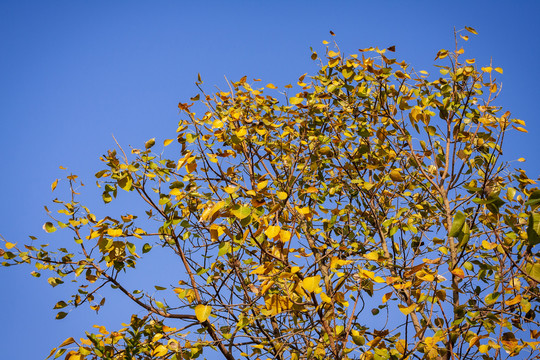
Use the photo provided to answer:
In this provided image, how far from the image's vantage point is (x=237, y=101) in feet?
10.5

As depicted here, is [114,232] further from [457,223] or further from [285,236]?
[457,223]

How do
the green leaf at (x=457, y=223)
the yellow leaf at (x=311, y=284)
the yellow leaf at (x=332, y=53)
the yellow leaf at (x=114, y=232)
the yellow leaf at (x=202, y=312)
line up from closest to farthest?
the green leaf at (x=457, y=223)
the yellow leaf at (x=311, y=284)
the yellow leaf at (x=202, y=312)
the yellow leaf at (x=114, y=232)
the yellow leaf at (x=332, y=53)

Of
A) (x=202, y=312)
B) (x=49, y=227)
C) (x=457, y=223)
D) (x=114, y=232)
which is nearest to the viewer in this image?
(x=457, y=223)

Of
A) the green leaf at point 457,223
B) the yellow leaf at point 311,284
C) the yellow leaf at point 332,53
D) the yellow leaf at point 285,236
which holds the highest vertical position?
the yellow leaf at point 332,53

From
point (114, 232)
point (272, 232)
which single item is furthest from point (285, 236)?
point (114, 232)

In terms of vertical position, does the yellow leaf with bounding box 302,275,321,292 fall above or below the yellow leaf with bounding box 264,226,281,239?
below

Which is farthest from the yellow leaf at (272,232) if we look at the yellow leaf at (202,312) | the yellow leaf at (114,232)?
the yellow leaf at (114,232)

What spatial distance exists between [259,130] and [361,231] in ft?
4.08

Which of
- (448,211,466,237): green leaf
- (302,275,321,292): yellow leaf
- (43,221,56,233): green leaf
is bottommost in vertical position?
(448,211,466,237): green leaf

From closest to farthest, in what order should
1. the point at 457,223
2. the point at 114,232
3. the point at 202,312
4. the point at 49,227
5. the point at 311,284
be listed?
1. the point at 457,223
2. the point at 311,284
3. the point at 202,312
4. the point at 114,232
5. the point at 49,227

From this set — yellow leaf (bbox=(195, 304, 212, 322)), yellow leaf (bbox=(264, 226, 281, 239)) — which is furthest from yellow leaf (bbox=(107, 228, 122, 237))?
yellow leaf (bbox=(264, 226, 281, 239))

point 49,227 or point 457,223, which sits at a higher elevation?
point 49,227

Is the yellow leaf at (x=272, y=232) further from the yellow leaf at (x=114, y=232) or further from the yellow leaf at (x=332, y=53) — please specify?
the yellow leaf at (x=332, y=53)

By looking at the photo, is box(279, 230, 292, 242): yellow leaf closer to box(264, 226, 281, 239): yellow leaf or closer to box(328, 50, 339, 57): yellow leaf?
box(264, 226, 281, 239): yellow leaf
